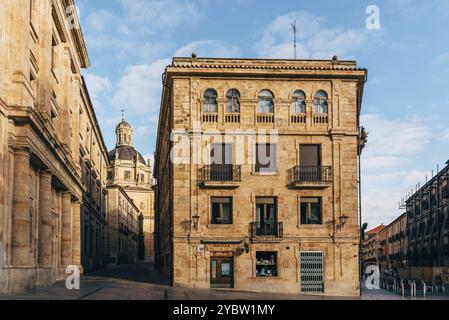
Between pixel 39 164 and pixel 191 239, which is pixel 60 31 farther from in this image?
pixel 191 239

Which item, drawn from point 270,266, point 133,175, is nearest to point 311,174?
point 270,266

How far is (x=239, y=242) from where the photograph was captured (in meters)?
33.6

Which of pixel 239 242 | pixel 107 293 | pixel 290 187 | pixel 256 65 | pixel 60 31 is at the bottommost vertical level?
pixel 107 293

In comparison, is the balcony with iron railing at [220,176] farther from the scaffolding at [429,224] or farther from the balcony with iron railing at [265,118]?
the scaffolding at [429,224]

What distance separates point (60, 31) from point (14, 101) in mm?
15278

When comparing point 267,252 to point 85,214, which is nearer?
point 267,252

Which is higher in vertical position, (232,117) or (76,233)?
(232,117)

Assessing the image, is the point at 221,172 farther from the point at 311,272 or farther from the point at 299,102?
the point at 311,272

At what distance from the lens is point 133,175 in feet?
445

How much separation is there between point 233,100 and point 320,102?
517 cm

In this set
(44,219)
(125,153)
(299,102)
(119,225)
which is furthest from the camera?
(125,153)

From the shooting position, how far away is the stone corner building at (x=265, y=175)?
110 ft

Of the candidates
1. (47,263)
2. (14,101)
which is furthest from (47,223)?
(14,101)

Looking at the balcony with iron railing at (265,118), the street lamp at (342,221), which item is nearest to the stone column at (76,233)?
the balcony with iron railing at (265,118)
